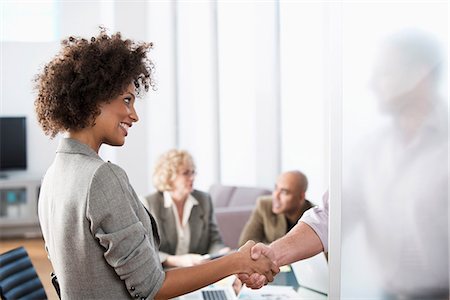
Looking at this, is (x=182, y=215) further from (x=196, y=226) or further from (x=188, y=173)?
(x=188, y=173)

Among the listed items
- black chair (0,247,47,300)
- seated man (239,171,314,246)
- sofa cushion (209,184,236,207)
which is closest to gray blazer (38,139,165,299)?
black chair (0,247,47,300)

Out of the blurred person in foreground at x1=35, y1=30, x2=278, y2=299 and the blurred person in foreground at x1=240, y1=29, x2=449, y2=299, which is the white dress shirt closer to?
the blurred person in foreground at x1=35, y1=30, x2=278, y2=299

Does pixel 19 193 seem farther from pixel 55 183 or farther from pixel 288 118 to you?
pixel 55 183

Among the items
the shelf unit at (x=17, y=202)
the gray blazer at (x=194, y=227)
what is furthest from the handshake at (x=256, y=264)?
the shelf unit at (x=17, y=202)

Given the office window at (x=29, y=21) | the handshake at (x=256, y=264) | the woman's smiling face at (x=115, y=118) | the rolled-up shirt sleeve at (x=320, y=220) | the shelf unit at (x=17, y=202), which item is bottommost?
the shelf unit at (x=17, y=202)

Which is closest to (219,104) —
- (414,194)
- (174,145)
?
(174,145)

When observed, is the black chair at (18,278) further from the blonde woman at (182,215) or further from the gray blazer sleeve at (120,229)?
the gray blazer sleeve at (120,229)

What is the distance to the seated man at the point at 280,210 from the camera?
14.6 ft

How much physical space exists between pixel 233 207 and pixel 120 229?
4445mm

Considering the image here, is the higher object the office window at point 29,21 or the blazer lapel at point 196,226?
the office window at point 29,21

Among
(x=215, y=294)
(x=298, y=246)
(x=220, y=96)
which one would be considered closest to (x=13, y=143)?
(x=220, y=96)

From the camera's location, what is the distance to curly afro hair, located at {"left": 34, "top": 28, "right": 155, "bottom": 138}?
2.08m

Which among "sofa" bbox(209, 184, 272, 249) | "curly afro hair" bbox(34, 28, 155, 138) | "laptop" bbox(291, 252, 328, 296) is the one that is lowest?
"sofa" bbox(209, 184, 272, 249)

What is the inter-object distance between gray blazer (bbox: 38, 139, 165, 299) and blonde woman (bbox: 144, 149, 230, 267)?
8.35 ft
